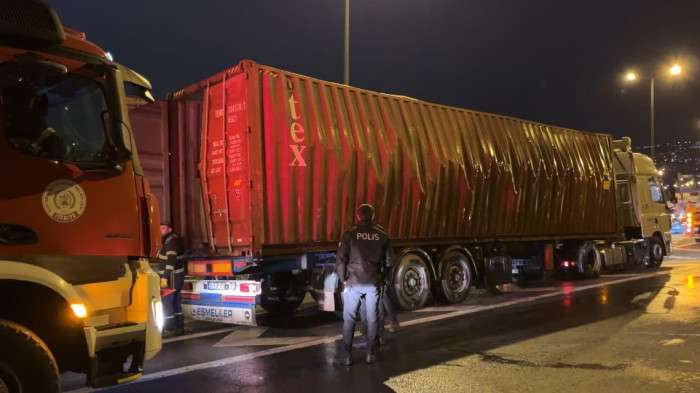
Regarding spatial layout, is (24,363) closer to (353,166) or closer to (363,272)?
(363,272)

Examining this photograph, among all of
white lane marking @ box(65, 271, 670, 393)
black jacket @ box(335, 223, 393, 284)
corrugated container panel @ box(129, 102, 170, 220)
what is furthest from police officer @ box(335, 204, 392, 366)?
corrugated container panel @ box(129, 102, 170, 220)

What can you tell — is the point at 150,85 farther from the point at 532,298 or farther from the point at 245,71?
the point at 532,298

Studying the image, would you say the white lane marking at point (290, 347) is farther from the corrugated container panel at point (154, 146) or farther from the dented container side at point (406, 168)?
the corrugated container panel at point (154, 146)

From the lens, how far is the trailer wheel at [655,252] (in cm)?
1739

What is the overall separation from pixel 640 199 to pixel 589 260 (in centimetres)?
313

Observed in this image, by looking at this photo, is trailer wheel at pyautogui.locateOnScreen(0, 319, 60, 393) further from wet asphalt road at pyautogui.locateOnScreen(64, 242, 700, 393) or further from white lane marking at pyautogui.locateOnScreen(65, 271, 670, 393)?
white lane marking at pyautogui.locateOnScreen(65, 271, 670, 393)

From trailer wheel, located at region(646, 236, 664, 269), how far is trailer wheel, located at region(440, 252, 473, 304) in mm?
8783

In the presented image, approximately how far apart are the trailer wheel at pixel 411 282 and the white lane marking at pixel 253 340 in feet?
6.64

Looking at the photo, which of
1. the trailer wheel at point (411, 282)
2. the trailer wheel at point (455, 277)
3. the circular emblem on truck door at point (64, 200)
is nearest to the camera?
the circular emblem on truck door at point (64, 200)

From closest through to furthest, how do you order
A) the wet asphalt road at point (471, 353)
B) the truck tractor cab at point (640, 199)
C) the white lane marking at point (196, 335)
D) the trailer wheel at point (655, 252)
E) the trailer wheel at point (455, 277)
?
1. the wet asphalt road at point (471, 353)
2. the white lane marking at point (196, 335)
3. the trailer wheel at point (455, 277)
4. the truck tractor cab at point (640, 199)
5. the trailer wheel at point (655, 252)

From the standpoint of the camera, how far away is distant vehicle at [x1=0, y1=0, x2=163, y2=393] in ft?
11.8

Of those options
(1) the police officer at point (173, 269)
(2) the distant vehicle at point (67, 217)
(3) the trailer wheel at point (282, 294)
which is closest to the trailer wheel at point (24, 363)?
(2) the distant vehicle at point (67, 217)

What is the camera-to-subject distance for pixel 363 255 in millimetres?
6457

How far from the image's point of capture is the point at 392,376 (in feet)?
19.2
